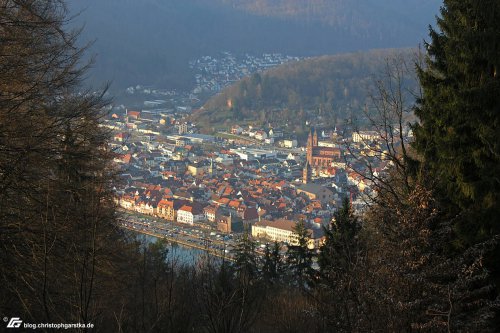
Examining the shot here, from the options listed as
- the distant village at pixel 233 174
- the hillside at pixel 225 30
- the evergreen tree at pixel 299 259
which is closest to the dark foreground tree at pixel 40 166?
the evergreen tree at pixel 299 259

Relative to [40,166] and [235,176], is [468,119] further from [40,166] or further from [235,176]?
[235,176]

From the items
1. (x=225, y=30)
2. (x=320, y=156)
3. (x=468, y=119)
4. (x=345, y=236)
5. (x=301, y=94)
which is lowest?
(x=320, y=156)

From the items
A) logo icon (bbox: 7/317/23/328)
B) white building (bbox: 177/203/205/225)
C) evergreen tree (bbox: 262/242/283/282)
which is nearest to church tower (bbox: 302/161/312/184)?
white building (bbox: 177/203/205/225)

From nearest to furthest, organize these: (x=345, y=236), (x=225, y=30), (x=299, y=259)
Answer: (x=345, y=236) → (x=299, y=259) → (x=225, y=30)

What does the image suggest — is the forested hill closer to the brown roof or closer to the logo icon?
the brown roof

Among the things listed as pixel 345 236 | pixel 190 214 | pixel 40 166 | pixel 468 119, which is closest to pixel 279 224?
pixel 190 214

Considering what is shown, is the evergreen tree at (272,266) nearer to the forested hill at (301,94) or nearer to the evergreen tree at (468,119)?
the evergreen tree at (468,119)

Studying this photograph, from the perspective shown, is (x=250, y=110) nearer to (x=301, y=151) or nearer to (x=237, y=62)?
(x=301, y=151)
